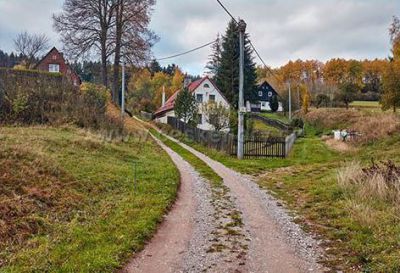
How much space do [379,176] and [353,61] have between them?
86.1m

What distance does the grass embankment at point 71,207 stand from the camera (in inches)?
233

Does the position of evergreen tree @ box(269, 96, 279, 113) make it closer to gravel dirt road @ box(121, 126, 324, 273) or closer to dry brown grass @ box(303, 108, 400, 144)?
dry brown grass @ box(303, 108, 400, 144)

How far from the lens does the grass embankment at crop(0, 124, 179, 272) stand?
5.93 meters

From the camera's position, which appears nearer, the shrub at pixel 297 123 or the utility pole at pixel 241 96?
the utility pole at pixel 241 96

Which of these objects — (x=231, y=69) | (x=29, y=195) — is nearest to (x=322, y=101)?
(x=231, y=69)

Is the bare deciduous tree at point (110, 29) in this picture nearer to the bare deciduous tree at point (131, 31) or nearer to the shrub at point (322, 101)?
the bare deciduous tree at point (131, 31)

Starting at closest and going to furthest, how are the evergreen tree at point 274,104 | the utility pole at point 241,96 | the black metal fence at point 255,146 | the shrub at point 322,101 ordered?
1. the utility pole at point 241,96
2. the black metal fence at point 255,146
3. the shrub at point 322,101
4. the evergreen tree at point 274,104

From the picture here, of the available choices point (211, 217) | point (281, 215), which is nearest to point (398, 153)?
point (281, 215)

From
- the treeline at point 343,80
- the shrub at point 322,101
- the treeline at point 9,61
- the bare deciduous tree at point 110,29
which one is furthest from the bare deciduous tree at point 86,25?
the shrub at point 322,101

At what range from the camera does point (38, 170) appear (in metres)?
9.72

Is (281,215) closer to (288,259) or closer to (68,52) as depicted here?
(288,259)

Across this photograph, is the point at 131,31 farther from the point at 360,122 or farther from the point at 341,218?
the point at 341,218

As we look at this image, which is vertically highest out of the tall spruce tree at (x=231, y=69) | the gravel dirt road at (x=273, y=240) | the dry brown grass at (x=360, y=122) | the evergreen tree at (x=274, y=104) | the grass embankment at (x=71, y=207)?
the tall spruce tree at (x=231, y=69)

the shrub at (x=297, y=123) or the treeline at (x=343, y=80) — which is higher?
the treeline at (x=343, y=80)
